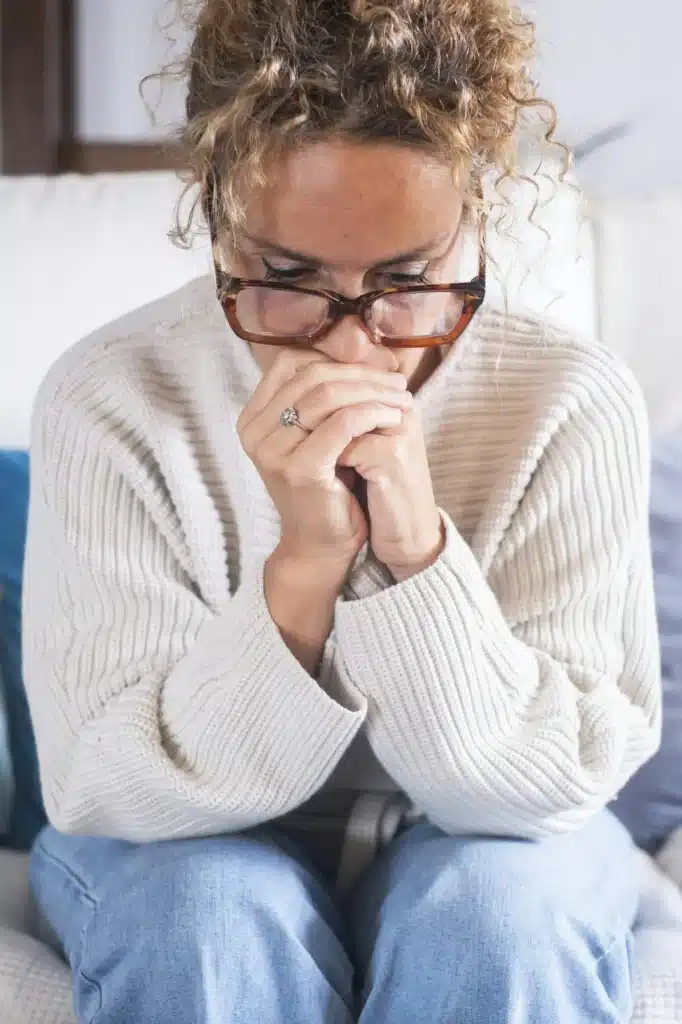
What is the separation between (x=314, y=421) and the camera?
88 centimetres

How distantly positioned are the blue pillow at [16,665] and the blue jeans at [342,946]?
1.17 ft

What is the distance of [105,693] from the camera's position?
1.01 m

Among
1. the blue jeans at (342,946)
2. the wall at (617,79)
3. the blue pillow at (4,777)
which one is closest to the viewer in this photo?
the blue jeans at (342,946)

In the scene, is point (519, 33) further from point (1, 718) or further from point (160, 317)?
point (1, 718)

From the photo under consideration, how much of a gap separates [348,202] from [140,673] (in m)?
0.41

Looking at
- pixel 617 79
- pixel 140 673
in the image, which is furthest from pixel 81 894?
pixel 617 79

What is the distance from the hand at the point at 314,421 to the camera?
871mm

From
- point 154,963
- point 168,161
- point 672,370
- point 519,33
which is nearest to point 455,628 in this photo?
point 154,963

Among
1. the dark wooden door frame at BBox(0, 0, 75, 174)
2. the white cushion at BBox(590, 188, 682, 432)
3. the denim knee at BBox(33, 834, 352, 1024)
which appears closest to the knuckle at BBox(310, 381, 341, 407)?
the denim knee at BBox(33, 834, 352, 1024)

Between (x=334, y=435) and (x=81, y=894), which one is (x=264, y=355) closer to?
(x=334, y=435)

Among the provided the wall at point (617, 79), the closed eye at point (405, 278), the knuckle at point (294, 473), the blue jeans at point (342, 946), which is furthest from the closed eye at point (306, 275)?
the wall at point (617, 79)

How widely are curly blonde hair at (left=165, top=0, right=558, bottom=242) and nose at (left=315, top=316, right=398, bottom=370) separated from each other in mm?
104

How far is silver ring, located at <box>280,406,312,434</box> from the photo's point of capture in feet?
2.87

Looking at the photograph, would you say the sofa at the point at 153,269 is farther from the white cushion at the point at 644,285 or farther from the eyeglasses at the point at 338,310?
the eyeglasses at the point at 338,310
